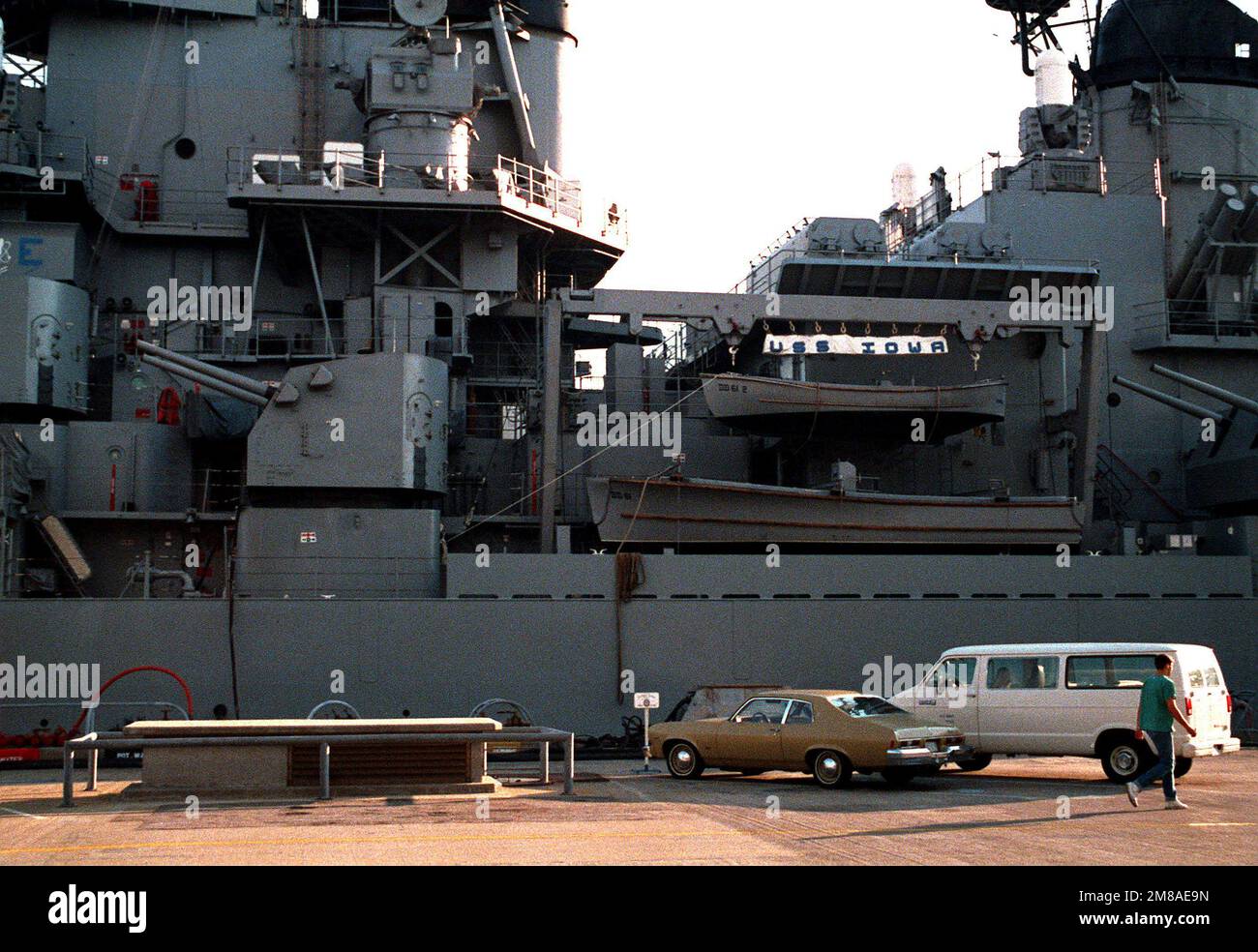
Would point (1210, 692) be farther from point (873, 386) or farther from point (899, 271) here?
point (899, 271)

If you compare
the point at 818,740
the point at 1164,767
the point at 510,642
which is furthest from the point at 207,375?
the point at 1164,767

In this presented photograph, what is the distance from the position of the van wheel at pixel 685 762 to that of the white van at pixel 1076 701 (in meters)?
2.76

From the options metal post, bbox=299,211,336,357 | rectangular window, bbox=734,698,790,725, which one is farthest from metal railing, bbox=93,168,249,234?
rectangular window, bbox=734,698,790,725

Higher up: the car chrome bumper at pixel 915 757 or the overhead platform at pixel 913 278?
the overhead platform at pixel 913 278

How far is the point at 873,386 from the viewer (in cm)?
2398

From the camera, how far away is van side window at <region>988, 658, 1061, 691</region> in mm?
15305

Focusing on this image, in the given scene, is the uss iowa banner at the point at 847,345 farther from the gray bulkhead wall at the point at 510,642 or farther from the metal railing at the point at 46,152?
the metal railing at the point at 46,152

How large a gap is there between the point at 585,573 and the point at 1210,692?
9505mm

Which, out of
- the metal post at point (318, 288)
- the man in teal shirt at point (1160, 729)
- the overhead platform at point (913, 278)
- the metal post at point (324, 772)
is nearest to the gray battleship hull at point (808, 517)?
the overhead platform at point (913, 278)

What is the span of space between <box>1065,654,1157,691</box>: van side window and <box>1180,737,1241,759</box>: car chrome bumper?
29.9 inches

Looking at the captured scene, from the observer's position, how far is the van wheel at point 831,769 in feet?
46.6

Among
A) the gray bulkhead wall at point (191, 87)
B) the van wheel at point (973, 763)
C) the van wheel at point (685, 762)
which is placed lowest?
the van wheel at point (973, 763)

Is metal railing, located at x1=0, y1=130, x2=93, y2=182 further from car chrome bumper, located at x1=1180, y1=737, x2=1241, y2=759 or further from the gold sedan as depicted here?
car chrome bumper, located at x1=1180, y1=737, x2=1241, y2=759
